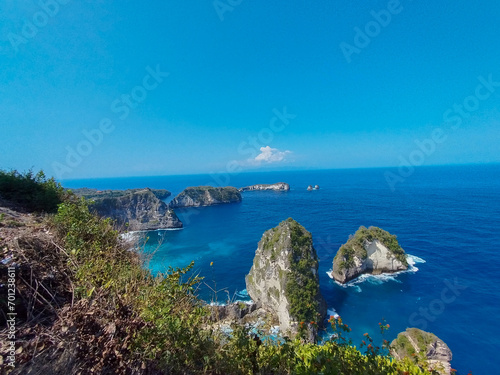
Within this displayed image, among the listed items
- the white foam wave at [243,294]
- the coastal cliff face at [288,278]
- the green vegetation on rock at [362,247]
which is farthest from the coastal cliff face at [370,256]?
the white foam wave at [243,294]

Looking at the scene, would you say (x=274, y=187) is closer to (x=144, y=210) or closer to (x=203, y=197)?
(x=203, y=197)

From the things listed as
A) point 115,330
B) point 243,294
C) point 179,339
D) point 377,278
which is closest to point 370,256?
point 377,278

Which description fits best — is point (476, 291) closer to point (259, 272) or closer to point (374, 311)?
point (374, 311)

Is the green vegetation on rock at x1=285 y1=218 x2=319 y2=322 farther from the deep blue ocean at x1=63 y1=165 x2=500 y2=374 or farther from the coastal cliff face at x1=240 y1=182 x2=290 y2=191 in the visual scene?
the coastal cliff face at x1=240 y1=182 x2=290 y2=191

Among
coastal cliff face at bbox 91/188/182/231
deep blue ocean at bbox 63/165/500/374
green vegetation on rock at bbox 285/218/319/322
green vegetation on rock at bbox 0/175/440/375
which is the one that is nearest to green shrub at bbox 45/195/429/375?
green vegetation on rock at bbox 0/175/440/375

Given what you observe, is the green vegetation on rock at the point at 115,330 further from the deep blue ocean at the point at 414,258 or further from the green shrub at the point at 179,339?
the deep blue ocean at the point at 414,258

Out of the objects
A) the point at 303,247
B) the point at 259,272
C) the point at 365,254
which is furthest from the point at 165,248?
the point at 365,254
